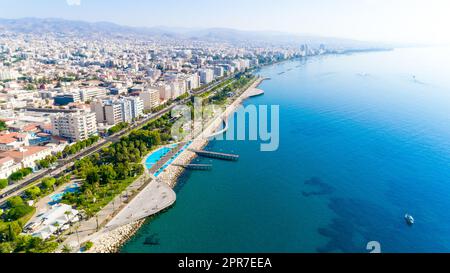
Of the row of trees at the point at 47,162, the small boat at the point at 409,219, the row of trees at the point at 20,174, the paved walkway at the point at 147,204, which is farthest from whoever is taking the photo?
the row of trees at the point at 47,162

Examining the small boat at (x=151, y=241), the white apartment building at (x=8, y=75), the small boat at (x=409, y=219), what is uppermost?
the white apartment building at (x=8, y=75)

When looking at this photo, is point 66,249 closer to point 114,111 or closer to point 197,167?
point 197,167

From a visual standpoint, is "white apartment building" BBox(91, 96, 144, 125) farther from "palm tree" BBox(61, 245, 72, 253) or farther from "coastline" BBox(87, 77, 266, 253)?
"palm tree" BBox(61, 245, 72, 253)

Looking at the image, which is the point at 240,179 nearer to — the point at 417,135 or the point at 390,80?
the point at 417,135

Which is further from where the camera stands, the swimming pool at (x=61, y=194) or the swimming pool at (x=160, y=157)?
the swimming pool at (x=160, y=157)

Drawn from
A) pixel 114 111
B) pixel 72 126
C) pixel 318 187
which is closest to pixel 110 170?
pixel 72 126

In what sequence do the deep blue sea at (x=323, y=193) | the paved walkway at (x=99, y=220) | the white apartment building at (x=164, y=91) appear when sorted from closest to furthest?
1. the paved walkway at (x=99, y=220)
2. the deep blue sea at (x=323, y=193)
3. the white apartment building at (x=164, y=91)

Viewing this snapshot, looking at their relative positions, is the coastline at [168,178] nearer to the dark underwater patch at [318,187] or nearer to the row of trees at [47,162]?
the row of trees at [47,162]

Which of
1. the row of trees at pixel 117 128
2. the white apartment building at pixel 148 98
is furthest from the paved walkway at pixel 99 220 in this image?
the white apartment building at pixel 148 98
